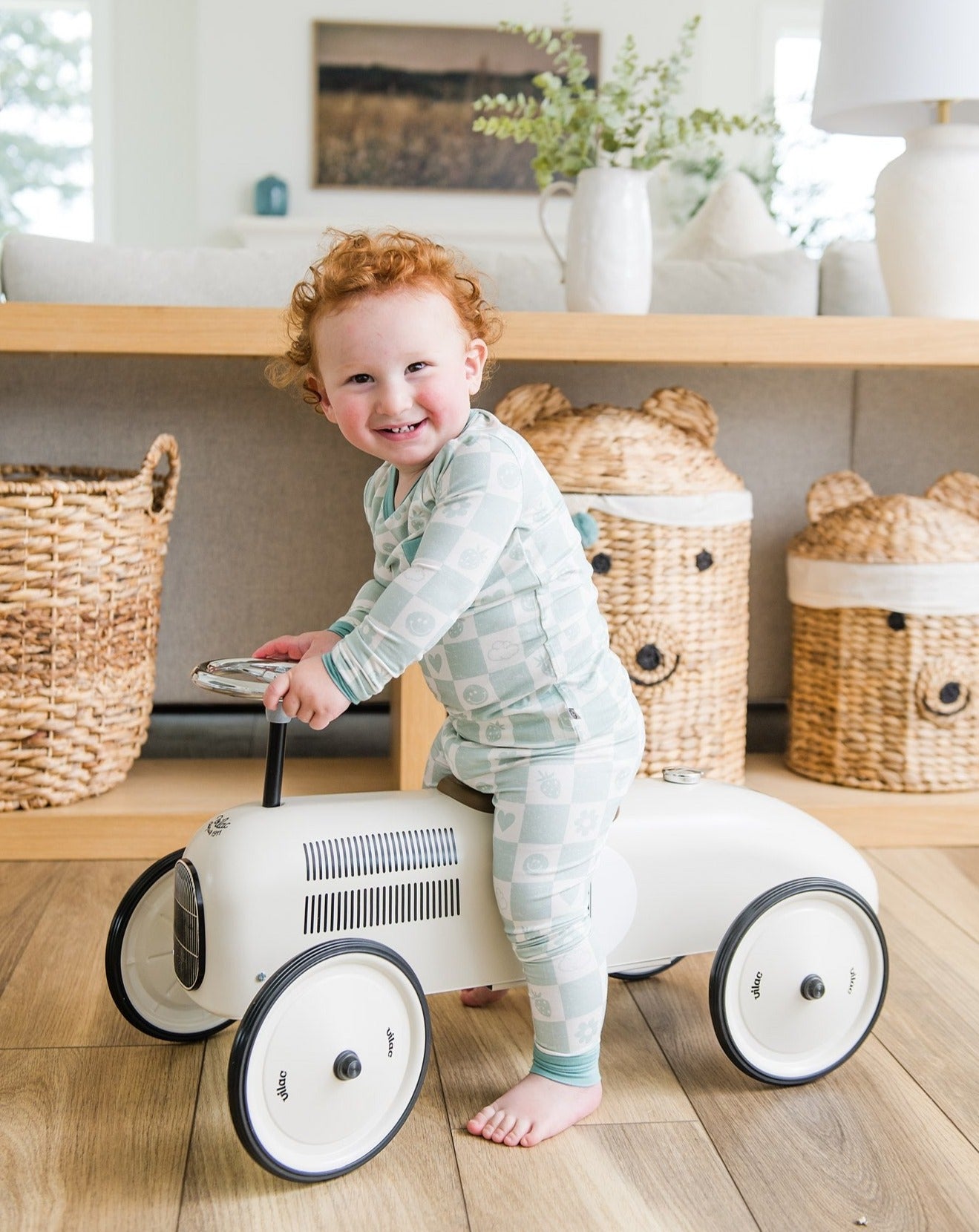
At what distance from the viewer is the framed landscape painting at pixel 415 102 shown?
512 centimetres

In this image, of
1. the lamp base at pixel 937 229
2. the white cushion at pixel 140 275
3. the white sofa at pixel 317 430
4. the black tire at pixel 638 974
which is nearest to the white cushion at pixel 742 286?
the white sofa at pixel 317 430

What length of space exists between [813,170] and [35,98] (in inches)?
127

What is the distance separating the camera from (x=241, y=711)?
184cm

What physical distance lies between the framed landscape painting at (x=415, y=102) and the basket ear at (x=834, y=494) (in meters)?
3.82

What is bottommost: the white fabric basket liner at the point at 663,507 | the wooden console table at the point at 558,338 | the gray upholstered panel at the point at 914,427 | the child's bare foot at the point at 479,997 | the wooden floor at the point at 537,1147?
the child's bare foot at the point at 479,997

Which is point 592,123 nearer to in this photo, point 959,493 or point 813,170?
point 959,493

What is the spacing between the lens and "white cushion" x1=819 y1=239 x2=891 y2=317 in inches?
65.8

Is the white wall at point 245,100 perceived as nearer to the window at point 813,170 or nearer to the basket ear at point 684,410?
the window at point 813,170

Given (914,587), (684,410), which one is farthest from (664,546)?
(914,587)

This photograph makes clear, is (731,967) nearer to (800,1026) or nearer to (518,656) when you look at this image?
(800,1026)

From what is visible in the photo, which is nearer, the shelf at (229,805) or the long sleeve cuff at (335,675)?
the long sleeve cuff at (335,675)

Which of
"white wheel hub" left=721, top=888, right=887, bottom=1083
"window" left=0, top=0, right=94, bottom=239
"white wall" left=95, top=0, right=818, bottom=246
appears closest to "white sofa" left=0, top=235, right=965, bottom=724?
"white wheel hub" left=721, top=888, right=887, bottom=1083

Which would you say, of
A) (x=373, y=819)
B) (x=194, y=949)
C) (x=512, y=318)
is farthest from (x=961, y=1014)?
(x=512, y=318)

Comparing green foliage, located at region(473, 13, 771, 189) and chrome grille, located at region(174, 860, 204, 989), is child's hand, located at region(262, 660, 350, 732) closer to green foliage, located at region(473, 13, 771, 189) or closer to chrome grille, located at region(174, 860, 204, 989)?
chrome grille, located at region(174, 860, 204, 989)
